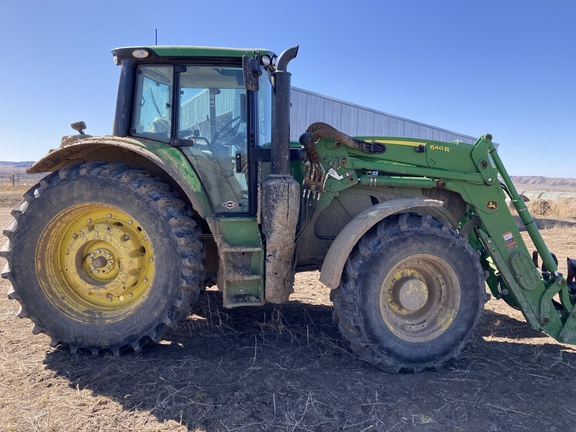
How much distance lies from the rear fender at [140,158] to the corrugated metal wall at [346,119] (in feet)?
26.5

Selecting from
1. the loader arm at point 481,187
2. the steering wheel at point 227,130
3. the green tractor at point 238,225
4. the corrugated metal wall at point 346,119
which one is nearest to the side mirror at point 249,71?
the green tractor at point 238,225

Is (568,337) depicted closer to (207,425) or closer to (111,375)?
(207,425)

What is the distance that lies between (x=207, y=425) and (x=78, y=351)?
1.44m

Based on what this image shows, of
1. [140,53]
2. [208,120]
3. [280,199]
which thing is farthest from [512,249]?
[140,53]

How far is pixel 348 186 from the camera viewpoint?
11.6ft

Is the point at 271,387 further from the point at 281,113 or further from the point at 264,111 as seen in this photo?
the point at 264,111

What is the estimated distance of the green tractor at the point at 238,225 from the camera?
3.11m

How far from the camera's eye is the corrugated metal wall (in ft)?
41.8

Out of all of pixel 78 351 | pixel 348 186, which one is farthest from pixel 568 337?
pixel 78 351

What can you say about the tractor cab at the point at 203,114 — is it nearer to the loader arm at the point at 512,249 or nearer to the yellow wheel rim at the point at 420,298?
the yellow wheel rim at the point at 420,298

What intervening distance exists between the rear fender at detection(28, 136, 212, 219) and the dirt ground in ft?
3.89

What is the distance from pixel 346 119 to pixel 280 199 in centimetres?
1178

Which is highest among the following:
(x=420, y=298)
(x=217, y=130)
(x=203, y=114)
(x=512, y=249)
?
(x=203, y=114)

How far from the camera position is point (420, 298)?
3.30 meters
